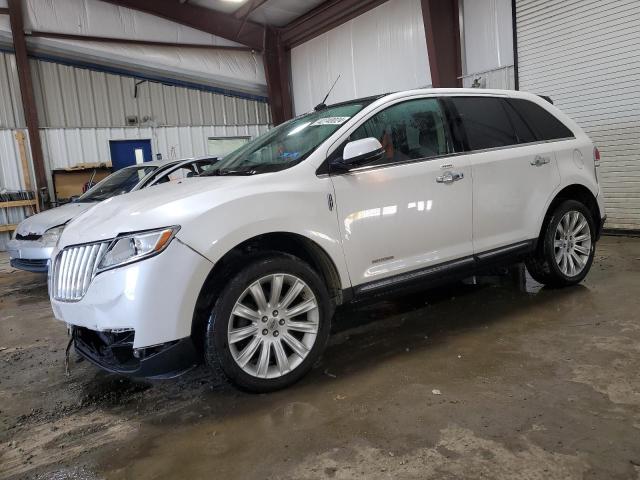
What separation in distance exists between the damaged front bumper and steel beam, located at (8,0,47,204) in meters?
10.9

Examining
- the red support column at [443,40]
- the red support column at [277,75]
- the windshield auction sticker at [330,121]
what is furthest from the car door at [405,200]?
the red support column at [277,75]

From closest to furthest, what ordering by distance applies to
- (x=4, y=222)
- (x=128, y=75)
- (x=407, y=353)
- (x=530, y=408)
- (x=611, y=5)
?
(x=530, y=408), (x=407, y=353), (x=611, y=5), (x=4, y=222), (x=128, y=75)

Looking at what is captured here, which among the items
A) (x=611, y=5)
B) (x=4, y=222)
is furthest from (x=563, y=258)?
(x=4, y=222)

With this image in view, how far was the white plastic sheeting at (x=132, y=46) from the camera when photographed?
11.4 m

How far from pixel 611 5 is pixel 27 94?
466 inches

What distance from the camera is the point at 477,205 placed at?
3475 millimetres

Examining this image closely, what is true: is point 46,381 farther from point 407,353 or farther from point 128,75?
point 128,75

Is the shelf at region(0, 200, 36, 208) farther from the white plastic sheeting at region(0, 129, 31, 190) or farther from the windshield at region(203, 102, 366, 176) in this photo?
the windshield at region(203, 102, 366, 176)

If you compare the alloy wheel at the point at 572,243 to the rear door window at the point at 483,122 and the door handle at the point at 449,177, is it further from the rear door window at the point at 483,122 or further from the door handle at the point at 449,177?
the door handle at the point at 449,177

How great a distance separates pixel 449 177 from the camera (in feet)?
10.9

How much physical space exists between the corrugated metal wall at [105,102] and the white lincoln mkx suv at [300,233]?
10.7m

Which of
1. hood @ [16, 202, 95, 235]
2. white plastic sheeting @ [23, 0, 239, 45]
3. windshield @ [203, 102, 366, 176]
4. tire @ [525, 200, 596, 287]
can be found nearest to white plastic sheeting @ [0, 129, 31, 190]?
white plastic sheeting @ [23, 0, 239, 45]

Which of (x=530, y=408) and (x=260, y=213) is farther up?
(x=260, y=213)

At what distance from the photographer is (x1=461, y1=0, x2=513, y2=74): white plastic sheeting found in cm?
855
